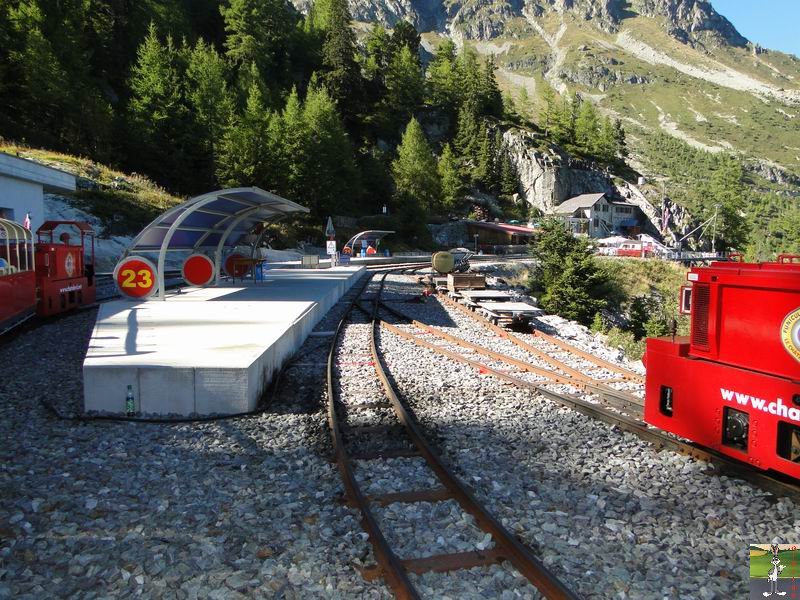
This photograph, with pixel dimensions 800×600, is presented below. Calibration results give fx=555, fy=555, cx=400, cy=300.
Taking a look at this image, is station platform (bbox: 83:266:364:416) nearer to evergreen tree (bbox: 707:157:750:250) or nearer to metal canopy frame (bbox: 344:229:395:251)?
metal canopy frame (bbox: 344:229:395:251)

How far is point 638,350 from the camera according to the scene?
13148 millimetres

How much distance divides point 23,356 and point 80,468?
20.3 feet

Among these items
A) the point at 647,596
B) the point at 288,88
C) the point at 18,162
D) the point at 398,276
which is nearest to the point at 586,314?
the point at 398,276

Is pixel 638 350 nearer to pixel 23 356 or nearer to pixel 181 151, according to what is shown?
pixel 23 356

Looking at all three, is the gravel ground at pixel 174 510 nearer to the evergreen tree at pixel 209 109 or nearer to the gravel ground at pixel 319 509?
the gravel ground at pixel 319 509

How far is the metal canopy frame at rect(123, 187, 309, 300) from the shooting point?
14.1 m

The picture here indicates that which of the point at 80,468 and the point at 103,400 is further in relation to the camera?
the point at 103,400

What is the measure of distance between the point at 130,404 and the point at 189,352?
130cm

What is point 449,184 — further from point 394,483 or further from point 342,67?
point 394,483

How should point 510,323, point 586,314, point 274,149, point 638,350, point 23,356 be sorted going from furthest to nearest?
point 274,149 < point 586,314 < point 510,323 < point 638,350 < point 23,356

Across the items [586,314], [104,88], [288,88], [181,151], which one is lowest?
[586,314]

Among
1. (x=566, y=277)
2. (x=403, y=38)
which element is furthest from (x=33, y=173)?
(x=403, y=38)

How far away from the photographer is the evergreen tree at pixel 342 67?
279ft

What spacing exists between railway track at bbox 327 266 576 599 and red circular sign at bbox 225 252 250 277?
12.3 meters
